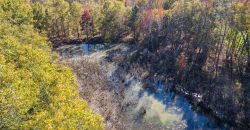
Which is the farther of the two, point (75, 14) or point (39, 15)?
point (75, 14)

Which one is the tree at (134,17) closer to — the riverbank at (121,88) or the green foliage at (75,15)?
the riverbank at (121,88)

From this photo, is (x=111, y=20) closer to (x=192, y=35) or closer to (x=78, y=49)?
(x=78, y=49)

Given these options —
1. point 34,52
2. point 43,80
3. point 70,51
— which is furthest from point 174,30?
point 43,80

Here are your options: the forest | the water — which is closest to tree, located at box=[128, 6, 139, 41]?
the forest

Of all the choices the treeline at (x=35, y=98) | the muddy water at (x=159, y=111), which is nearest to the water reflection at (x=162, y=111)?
the muddy water at (x=159, y=111)

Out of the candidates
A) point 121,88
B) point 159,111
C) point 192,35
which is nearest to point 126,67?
point 121,88

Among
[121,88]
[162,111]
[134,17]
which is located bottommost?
[162,111]
